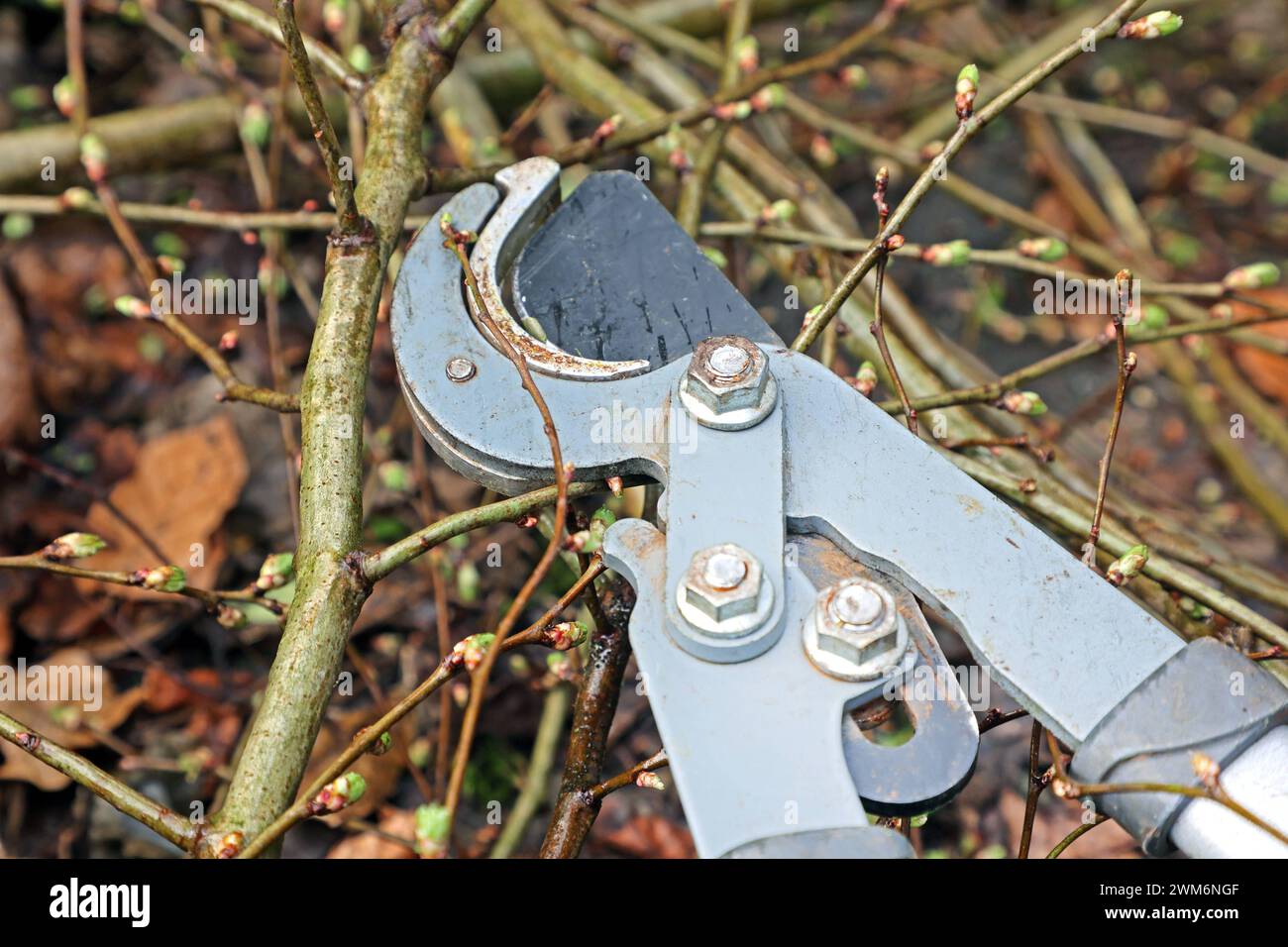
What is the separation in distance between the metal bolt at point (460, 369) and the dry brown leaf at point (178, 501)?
1.54m

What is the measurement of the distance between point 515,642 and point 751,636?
15.3 inches

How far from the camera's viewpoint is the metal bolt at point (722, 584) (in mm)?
1660

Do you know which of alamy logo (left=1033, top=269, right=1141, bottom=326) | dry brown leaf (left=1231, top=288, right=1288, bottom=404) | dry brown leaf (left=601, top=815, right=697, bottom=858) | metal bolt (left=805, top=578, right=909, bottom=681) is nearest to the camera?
metal bolt (left=805, top=578, right=909, bottom=681)

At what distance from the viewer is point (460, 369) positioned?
1.92 meters

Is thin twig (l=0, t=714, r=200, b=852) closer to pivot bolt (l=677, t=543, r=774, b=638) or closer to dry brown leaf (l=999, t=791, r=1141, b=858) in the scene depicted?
pivot bolt (l=677, t=543, r=774, b=638)

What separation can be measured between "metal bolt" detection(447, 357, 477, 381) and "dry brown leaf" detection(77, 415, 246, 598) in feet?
5.07

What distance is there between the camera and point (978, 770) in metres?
3.21

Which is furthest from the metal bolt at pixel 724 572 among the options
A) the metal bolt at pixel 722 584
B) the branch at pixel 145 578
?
the branch at pixel 145 578

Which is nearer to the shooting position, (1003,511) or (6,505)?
(1003,511)

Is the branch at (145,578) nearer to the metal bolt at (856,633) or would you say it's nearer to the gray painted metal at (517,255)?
the gray painted metal at (517,255)

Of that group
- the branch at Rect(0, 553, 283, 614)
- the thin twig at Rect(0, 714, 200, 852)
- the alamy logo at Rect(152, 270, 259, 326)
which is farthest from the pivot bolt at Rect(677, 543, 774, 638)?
the alamy logo at Rect(152, 270, 259, 326)
